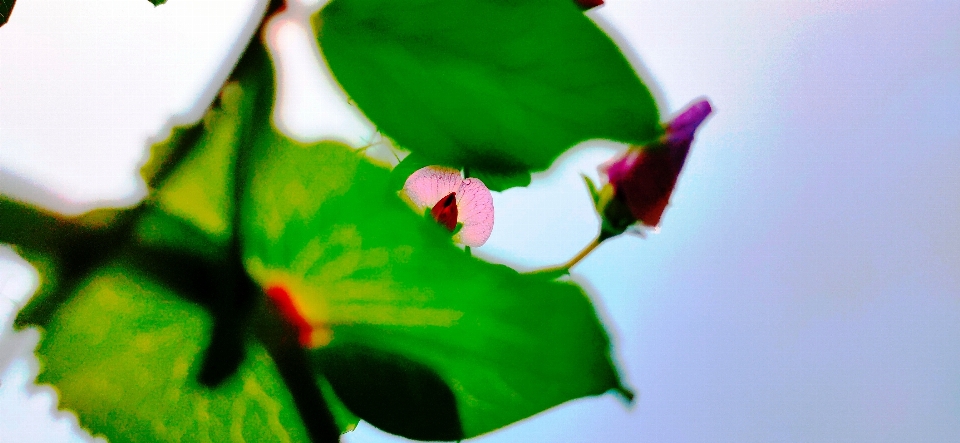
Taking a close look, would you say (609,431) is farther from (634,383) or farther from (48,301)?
(48,301)

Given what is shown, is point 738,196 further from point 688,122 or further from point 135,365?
point 135,365

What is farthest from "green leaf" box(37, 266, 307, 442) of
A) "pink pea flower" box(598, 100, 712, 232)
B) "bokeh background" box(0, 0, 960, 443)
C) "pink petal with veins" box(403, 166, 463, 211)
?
"pink pea flower" box(598, 100, 712, 232)

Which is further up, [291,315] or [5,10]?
[5,10]

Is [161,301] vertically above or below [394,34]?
below

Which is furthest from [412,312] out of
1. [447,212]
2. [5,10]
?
[5,10]

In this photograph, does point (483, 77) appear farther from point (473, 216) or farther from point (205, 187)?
point (205, 187)

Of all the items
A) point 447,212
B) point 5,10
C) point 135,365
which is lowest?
point 135,365

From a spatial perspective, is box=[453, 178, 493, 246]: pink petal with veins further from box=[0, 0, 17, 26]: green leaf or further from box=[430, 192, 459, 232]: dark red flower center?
box=[0, 0, 17, 26]: green leaf

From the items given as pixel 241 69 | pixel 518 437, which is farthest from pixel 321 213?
pixel 518 437
